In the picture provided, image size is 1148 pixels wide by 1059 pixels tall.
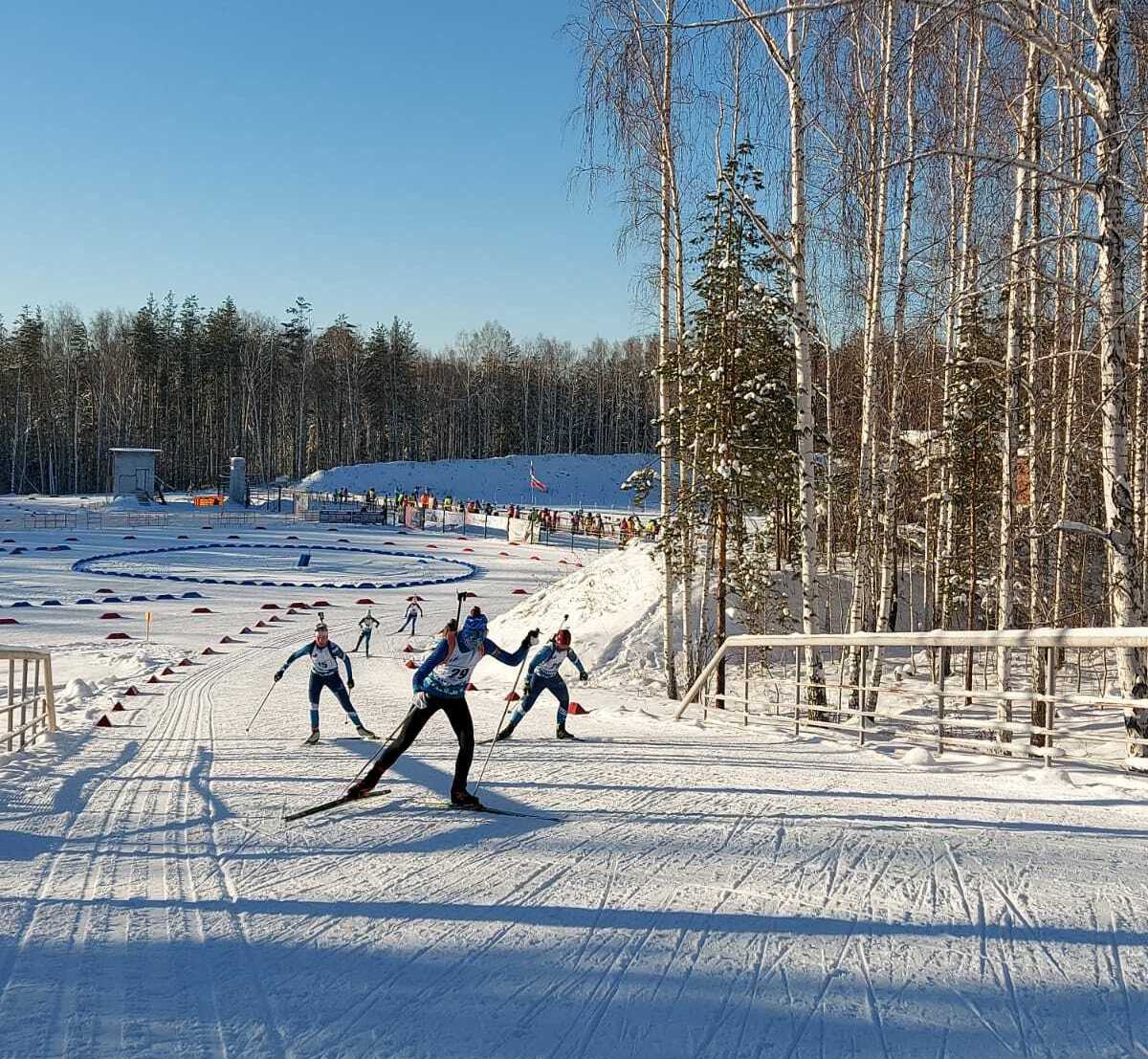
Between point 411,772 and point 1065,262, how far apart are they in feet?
46.4

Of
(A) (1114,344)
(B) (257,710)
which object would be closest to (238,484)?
(B) (257,710)

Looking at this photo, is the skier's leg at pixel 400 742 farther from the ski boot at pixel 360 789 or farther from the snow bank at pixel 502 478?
the snow bank at pixel 502 478

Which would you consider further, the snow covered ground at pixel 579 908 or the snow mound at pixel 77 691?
the snow mound at pixel 77 691

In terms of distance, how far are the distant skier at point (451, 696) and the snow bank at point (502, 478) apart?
7647cm

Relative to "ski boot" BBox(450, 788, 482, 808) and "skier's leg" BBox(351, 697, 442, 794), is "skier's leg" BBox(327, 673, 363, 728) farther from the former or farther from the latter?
"ski boot" BBox(450, 788, 482, 808)

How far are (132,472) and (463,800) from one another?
6858 centimetres

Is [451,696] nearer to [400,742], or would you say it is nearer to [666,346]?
[400,742]

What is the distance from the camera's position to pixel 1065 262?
17.0m

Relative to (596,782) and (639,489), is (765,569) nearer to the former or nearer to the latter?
(639,489)

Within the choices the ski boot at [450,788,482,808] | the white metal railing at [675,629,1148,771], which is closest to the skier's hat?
the ski boot at [450,788,482,808]

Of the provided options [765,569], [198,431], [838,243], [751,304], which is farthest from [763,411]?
[198,431]

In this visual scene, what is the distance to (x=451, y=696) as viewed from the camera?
25.4ft

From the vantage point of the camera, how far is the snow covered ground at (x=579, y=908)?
157 inches

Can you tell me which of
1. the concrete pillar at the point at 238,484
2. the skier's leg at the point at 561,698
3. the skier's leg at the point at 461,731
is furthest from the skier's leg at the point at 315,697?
the concrete pillar at the point at 238,484
